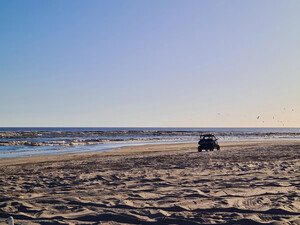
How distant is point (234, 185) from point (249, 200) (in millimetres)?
1451

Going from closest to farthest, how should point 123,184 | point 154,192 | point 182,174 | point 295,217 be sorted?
point 295,217 < point 154,192 < point 123,184 < point 182,174

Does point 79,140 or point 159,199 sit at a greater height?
point 159,199

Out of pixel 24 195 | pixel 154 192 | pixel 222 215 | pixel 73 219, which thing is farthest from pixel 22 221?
pixel 222 215

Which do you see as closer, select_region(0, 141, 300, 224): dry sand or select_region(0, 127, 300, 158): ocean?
select_region(0, 141, 300, 224): dry sand

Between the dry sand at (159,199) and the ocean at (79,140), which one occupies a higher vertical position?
the dry sand at (159,199)

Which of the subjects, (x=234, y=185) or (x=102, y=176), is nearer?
(x=234, y=185)

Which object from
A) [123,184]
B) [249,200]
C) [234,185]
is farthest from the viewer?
[123,184]

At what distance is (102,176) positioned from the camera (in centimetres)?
899

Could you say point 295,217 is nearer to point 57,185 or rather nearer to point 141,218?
point 141,218

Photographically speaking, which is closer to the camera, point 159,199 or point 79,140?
point 159,199

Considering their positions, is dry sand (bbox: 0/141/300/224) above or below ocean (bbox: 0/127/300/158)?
above

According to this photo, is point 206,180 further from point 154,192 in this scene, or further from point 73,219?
point 73,219

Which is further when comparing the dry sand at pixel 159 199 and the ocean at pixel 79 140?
the ocean at pixel 79 140

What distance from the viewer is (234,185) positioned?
22.7 feet
